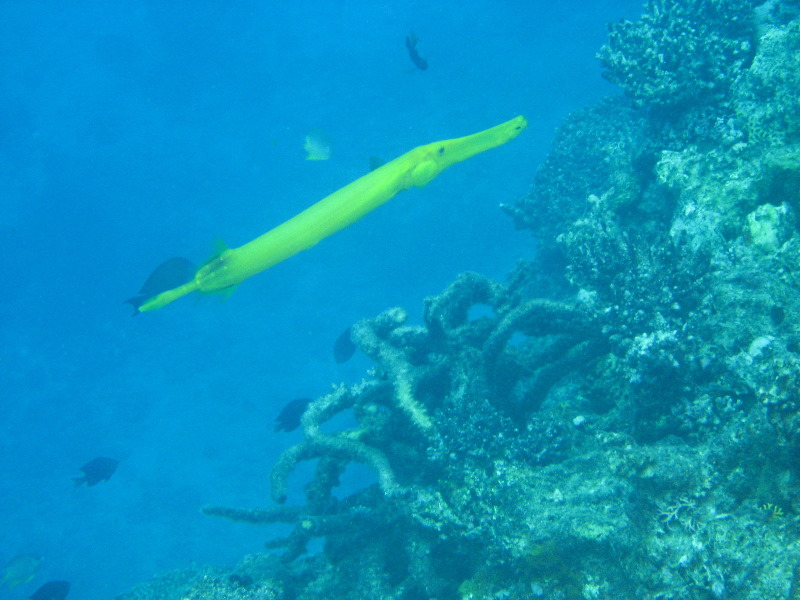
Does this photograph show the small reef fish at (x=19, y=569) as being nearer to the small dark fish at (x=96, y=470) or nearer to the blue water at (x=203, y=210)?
the small dark fish at (x=96, y=470)

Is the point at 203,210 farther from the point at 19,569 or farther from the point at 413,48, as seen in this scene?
the point at 413,48

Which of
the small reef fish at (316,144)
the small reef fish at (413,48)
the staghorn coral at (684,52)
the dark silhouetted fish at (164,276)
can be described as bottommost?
the staghorn coral at (684,52)

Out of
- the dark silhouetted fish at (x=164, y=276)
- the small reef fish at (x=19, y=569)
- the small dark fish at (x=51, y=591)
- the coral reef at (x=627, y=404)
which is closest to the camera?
the coral reef at (x=627, y=404)

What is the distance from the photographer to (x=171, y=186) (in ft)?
150

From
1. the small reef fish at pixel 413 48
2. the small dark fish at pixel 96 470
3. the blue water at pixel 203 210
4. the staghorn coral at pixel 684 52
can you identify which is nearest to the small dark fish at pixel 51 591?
the small dark fish at pixel 96 470

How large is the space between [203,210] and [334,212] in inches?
1788

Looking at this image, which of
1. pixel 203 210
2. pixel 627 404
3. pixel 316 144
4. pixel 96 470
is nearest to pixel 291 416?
pixel 96 470

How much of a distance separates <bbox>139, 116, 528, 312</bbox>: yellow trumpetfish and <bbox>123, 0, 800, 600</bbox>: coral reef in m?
2.08

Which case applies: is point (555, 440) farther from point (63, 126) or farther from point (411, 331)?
point (63, 126)

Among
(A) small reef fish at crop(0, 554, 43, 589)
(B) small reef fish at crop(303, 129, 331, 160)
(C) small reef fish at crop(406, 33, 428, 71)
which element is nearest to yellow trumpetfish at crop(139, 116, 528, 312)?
(C) small reef fish at crop(406, 33, 428, 71)

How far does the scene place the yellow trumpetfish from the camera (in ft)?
12.7

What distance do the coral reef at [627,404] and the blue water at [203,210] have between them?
21815 millimetres

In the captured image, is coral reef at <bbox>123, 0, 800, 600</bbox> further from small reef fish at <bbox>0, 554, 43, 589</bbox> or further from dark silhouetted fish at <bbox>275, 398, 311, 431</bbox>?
small reef fish at <bbox>0, 554, 43, 589</bbox>

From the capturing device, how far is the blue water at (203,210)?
28.5m
